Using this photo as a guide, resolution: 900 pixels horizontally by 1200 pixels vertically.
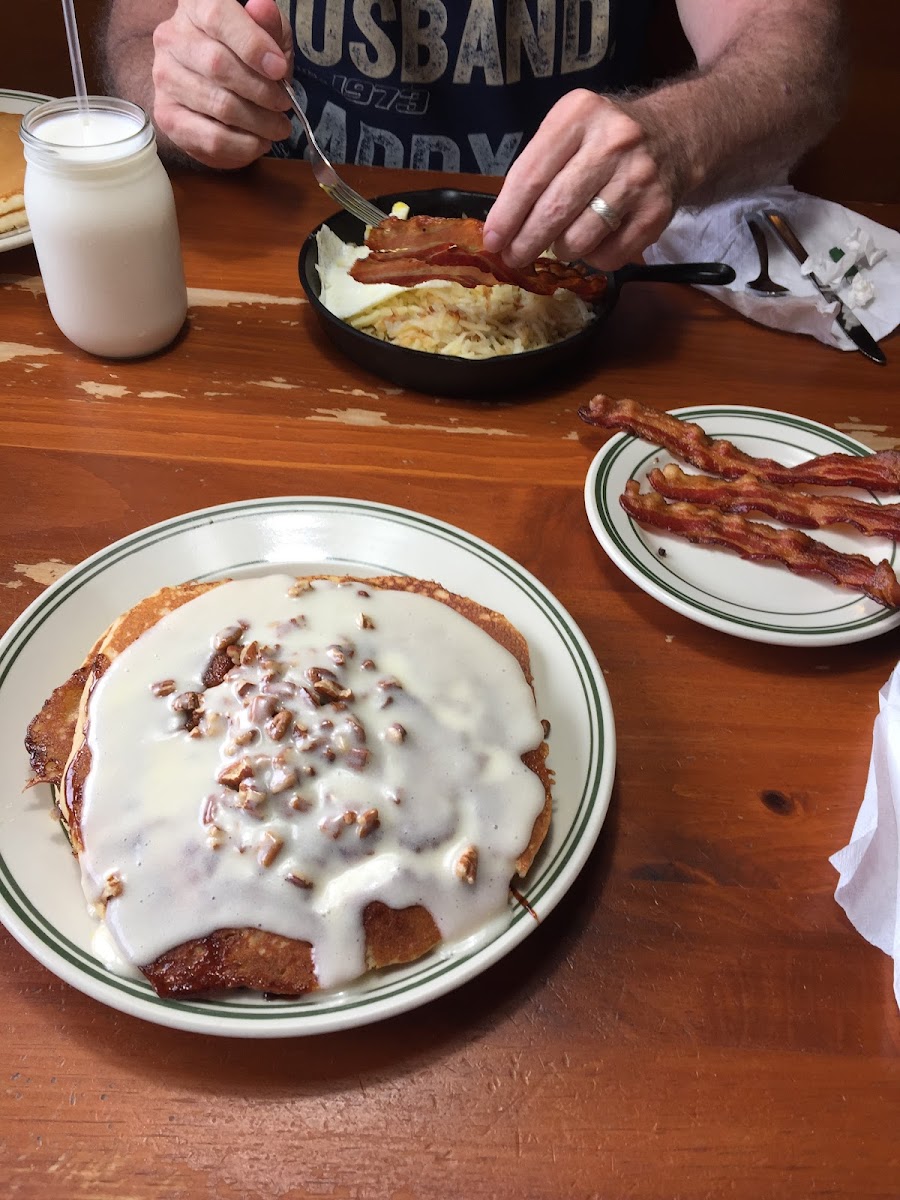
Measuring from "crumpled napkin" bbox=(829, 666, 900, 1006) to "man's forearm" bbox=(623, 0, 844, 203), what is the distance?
112cm

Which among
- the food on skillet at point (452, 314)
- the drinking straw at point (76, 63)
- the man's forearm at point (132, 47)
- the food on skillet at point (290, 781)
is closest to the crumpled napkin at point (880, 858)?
the food on skillet at point (290, 781)

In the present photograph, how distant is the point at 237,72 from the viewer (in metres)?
1.62

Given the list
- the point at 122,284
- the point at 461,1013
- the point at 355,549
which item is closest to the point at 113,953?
the point at 461,1013

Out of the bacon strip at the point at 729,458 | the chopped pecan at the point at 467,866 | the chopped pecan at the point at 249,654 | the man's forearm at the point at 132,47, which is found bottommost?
the bacon strip at the point at 729,458

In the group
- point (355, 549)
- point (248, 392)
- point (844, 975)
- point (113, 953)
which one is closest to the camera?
point (113, 953)

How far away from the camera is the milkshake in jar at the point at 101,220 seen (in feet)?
4.50

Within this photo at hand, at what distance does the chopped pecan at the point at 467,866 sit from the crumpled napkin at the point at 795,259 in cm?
132

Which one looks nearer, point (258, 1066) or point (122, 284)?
point (258, 1066)

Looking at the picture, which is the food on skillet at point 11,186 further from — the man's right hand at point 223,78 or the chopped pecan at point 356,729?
the chopped pecan at point 356,729

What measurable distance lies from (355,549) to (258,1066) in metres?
0.62

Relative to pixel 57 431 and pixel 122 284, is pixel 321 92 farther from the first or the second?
pixel 57 431

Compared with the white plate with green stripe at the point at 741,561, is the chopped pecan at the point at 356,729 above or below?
above

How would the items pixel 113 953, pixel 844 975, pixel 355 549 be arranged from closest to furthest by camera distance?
1. pixel 113 953
2. pixel 844 975
3. pixel 355 549

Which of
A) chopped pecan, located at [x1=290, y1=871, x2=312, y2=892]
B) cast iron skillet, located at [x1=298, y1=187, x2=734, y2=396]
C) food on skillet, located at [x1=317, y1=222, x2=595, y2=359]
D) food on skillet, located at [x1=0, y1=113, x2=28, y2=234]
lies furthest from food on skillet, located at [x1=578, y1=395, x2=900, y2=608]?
food on skillet, located at [x1=0, y1=113, x2=28, y2=234]
